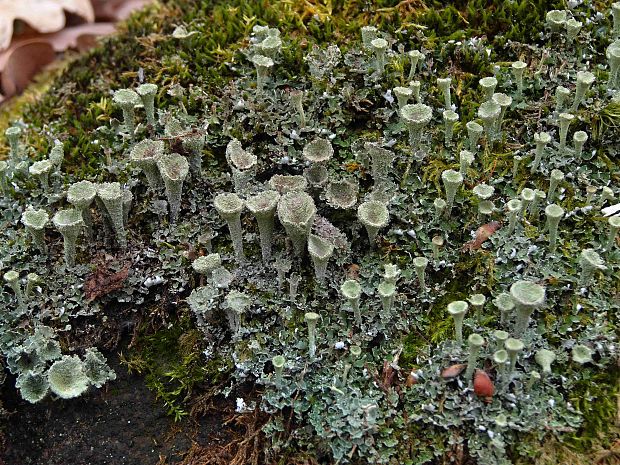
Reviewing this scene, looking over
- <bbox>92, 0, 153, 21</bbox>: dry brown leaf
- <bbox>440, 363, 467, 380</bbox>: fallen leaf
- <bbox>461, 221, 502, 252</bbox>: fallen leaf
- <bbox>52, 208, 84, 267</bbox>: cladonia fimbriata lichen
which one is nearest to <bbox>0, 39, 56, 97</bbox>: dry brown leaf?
<bbox>92, 0, 153, 21</bbox>: dry brown leaf

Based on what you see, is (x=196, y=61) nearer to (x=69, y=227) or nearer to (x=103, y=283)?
(x=69, y=227)

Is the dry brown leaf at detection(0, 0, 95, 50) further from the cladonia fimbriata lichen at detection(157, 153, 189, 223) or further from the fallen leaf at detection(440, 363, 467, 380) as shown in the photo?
the fallen leaf at detection(440, 363, 467, 380)

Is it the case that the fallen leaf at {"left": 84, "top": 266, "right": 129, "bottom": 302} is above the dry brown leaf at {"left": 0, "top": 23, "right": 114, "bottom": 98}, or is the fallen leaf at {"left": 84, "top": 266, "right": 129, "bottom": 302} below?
below

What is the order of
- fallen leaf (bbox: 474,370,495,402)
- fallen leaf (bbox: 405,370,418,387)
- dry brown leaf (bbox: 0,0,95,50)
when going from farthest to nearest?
dry brown leaf (bbox: 0,0,95,50) < fallen leaf (bbox: 405,370,418,387) < fallen leaf (bbox: 474,370,495,402)

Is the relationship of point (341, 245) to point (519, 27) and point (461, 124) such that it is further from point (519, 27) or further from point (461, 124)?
point (519, 27)

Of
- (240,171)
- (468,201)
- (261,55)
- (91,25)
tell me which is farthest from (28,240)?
(91,25)

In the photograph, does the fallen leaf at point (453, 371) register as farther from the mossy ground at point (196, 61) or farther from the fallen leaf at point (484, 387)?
the mossy ground at point (196, 61)
